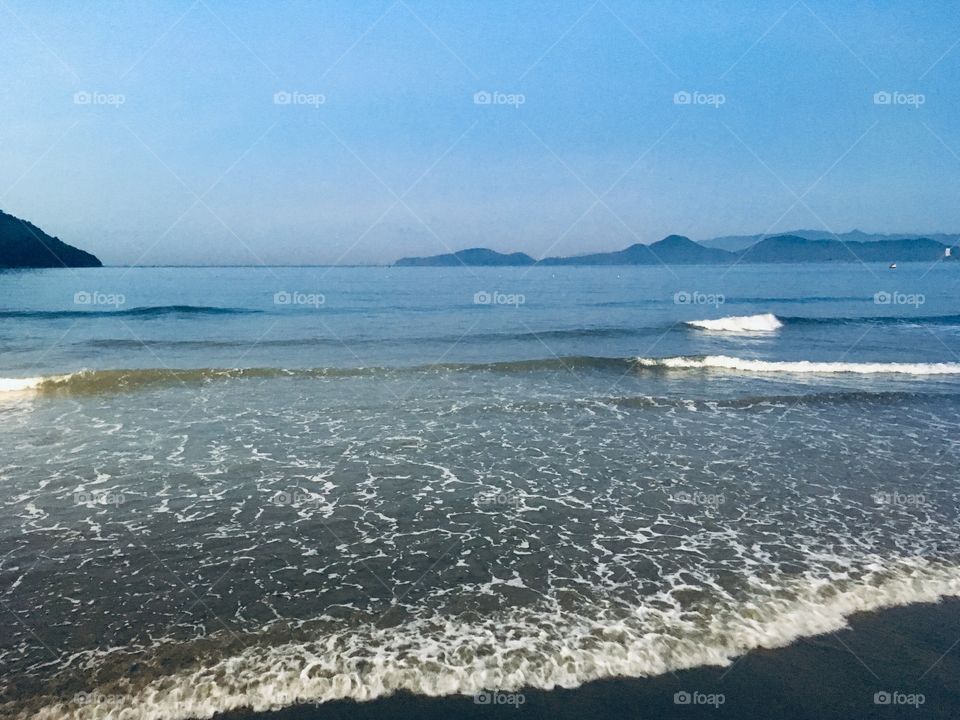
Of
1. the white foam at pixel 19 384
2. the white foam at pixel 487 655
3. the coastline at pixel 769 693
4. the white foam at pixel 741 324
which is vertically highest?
the white foam at pixel 741 324

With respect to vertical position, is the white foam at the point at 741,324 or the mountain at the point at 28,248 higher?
the mountain at the point at 28,248

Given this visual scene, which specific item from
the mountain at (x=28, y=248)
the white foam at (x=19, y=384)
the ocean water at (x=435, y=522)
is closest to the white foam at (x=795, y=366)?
the ocean water at (x=435, y=522)

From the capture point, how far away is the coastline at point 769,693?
5828 millimetres

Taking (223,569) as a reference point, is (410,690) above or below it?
below

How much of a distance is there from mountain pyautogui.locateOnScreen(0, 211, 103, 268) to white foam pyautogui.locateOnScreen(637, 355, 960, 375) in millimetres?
144883

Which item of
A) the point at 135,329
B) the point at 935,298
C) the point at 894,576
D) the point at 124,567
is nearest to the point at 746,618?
the point at 894,576

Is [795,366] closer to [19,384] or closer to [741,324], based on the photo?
[741,324]

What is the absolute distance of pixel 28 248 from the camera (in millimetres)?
129750

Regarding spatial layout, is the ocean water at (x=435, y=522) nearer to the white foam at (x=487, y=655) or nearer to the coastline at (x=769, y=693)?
the white foam at (x=487, y=655)

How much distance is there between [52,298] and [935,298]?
8978 centimetres

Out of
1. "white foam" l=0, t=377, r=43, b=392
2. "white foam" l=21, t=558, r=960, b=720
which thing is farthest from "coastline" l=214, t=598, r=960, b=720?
"white foam" l=0, t=377, r=43, b=392

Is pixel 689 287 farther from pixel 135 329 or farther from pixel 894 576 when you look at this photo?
pixel 894 576

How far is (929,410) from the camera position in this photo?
18.5 m

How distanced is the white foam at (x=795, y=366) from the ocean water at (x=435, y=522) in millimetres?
464
